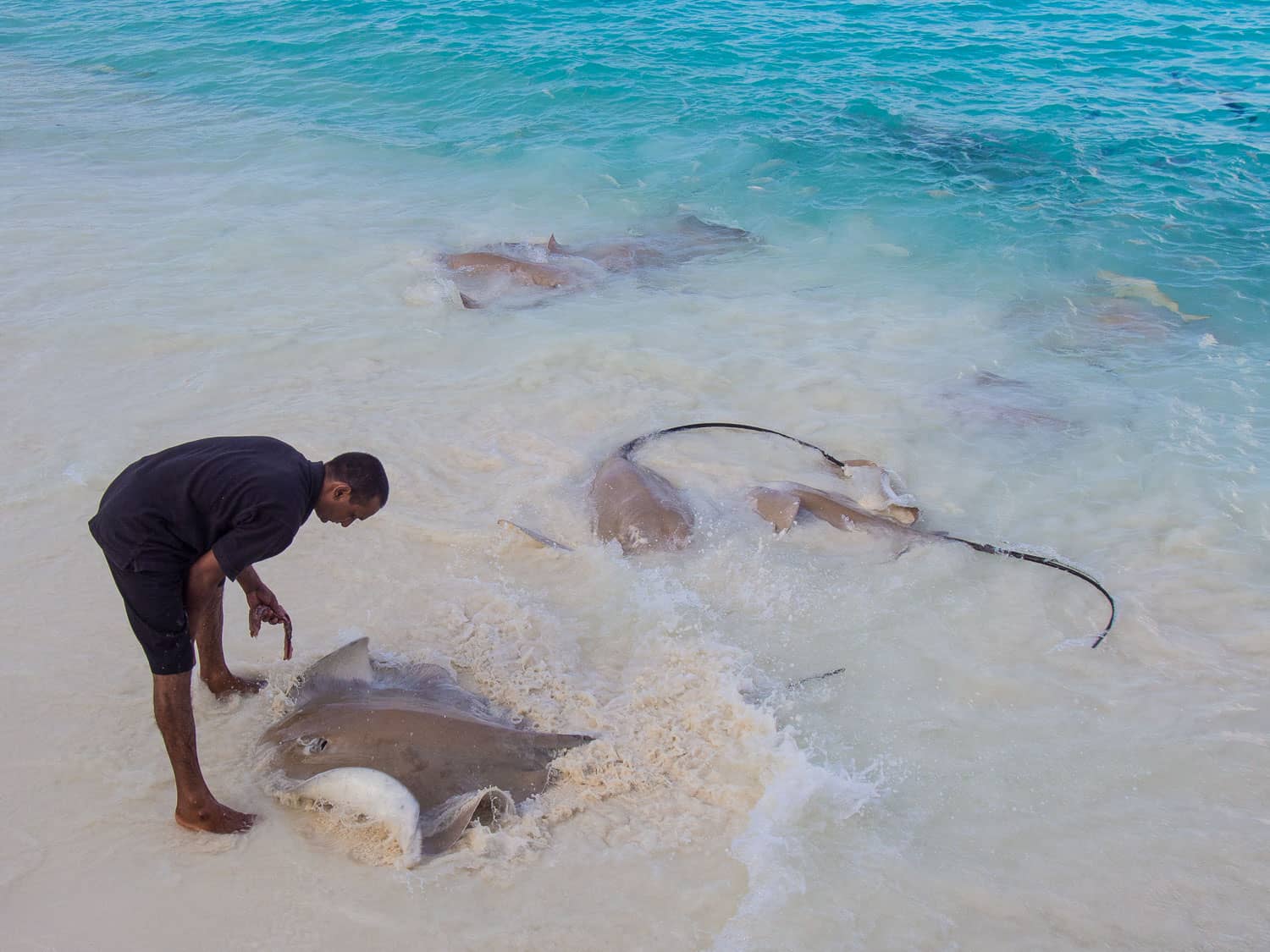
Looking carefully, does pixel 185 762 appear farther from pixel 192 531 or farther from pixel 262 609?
pixel 192 531

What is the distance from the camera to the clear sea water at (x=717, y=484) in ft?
10.1

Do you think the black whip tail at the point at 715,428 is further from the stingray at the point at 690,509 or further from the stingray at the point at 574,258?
the stingray at the point at 574,258

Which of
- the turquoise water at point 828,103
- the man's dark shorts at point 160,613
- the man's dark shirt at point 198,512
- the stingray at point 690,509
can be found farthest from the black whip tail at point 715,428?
the turquoise water at point 828,103

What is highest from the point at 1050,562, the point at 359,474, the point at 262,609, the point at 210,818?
the point at 359,474

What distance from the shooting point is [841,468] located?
228 inches

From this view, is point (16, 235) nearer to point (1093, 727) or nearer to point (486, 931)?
point (486, 931)

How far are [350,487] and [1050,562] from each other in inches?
148

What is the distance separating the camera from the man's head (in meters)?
3.03

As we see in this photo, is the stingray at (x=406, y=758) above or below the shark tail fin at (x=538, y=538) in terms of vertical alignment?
above

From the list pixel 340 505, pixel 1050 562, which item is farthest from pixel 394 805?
pixel 1050 562

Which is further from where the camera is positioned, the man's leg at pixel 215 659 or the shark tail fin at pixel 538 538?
the shark tail fin at pixel 538 538

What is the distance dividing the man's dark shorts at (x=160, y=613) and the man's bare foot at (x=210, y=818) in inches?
19.2

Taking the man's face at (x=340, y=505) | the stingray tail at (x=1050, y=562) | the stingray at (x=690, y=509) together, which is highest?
the man's face at (x=340, y=505)

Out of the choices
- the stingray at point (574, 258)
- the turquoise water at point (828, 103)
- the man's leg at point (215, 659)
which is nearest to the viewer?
the man's leg at point (215, 659)
